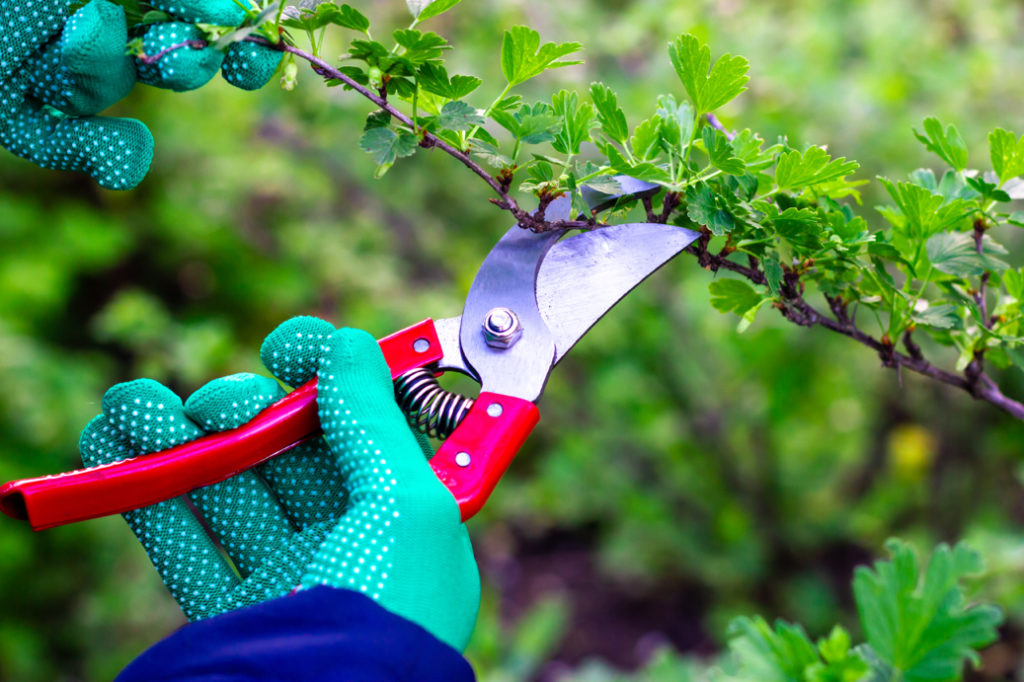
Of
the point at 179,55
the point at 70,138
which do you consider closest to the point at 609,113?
the point at 179,55

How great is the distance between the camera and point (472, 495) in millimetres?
757

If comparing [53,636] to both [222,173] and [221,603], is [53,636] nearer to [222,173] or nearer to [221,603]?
[222,173]

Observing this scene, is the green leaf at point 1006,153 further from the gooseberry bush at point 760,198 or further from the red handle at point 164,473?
the red handle at point 164,473

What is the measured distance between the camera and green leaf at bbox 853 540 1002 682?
80 centimetres

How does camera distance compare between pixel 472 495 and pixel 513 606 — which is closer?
pixel 472 495

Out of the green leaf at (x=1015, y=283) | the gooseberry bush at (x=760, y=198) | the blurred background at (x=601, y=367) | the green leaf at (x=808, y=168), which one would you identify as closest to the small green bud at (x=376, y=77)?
the gooseberry bush at (x=760, y=198)

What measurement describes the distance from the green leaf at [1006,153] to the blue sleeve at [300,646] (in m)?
0.67

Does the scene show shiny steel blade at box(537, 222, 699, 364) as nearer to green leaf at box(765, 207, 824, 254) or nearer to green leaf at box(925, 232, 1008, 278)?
green leaf at box(765, 207, 824, 254)

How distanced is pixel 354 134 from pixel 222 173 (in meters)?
0.40

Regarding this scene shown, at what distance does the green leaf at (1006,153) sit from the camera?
28.1 inches

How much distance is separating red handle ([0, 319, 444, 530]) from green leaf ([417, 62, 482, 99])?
264mm

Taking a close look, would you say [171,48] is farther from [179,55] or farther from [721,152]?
[721,152]

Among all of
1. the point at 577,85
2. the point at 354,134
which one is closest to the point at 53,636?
Result: the point at 354,134

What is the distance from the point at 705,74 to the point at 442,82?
23 cm
